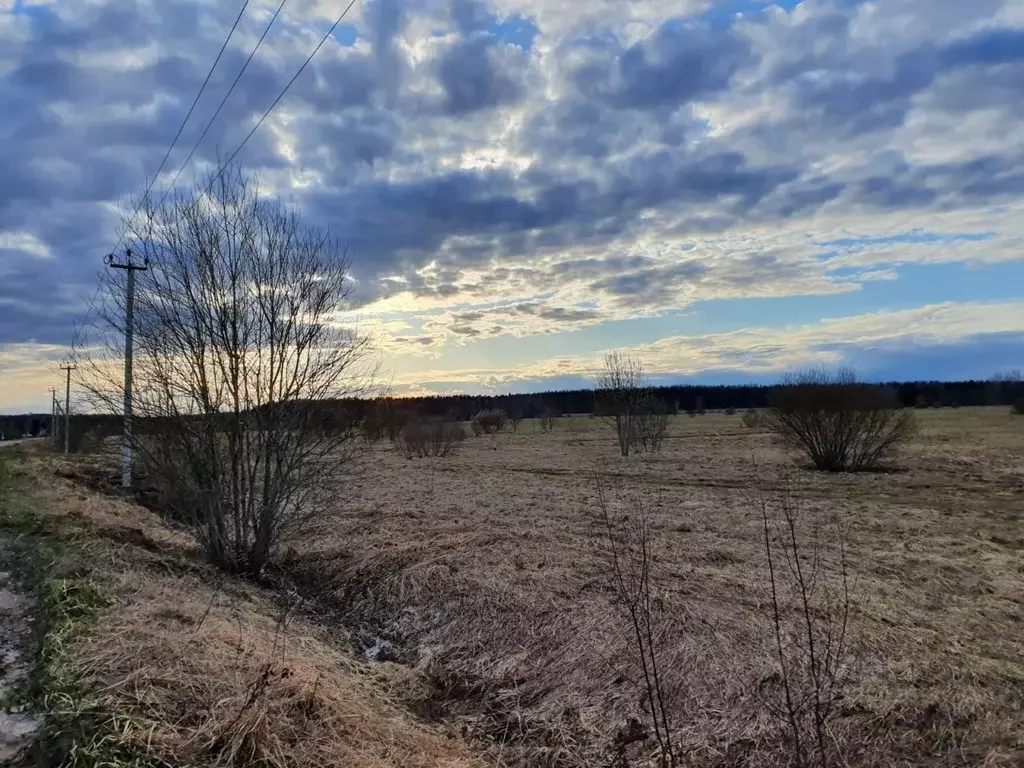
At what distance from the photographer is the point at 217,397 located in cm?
850

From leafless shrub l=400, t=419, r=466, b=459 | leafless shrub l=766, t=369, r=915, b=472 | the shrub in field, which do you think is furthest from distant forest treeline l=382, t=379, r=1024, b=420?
leafless shrub l=766, t=369, r=915, b=472

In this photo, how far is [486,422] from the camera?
51.3 meters

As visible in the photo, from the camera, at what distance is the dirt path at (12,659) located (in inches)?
142

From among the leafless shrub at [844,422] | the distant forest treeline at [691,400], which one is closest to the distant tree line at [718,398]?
the distant forest treeline at [691,400]

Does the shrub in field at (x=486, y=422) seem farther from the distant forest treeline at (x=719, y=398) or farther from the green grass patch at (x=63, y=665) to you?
the green grass patch at (x=63, y=665)

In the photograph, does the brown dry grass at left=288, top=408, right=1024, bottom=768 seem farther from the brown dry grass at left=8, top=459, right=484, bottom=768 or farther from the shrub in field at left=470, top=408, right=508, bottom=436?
the shrub in field at left=470, top=408, right=508, bottom=436

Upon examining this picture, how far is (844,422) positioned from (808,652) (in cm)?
1715

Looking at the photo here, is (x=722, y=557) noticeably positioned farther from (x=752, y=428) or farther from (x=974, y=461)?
(x=752, y=428)

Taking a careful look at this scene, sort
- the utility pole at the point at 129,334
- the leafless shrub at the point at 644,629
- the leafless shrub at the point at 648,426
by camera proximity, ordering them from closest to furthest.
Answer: the leafless shrub at the point at 644,629 → the utility pole at the point at 129,334 → the leafless shrub at the point at 648,426

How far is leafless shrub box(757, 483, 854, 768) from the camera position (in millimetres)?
3453

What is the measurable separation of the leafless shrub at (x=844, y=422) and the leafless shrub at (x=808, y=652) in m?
13.2

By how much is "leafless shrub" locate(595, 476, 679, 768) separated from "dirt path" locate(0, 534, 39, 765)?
322 cm

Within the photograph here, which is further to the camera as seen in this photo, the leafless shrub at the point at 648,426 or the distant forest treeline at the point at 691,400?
the distant forest treeline at the point at 691,400

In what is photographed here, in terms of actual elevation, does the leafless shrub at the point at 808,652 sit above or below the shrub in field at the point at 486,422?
below
